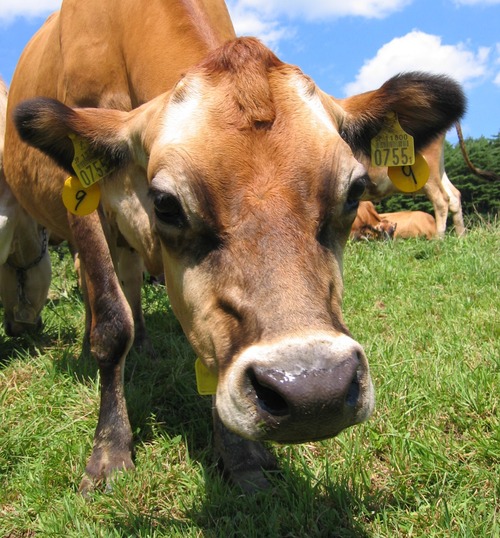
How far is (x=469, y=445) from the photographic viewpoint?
298cm

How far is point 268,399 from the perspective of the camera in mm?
1938

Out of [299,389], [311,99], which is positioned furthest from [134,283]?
[299,389]

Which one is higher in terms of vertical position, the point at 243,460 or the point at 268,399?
the point at 268,399

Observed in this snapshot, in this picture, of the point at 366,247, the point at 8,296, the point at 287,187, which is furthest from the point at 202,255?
the point at 366,247

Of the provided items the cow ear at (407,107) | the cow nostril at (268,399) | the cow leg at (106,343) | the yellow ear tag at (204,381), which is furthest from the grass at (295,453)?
A: the cow ear at (407,107)

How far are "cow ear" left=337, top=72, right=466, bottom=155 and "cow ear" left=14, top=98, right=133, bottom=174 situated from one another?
1.05 metres

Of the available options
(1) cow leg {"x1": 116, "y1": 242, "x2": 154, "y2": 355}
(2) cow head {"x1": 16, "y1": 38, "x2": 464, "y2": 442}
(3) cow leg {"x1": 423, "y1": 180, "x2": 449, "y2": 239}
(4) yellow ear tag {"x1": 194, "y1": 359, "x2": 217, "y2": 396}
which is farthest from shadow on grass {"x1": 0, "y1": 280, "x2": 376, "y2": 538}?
(3) cow leg {"x1": 423, "y1": 180, "x2": 449, "y2": 239}

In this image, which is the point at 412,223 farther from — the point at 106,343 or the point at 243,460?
the point at 243,460

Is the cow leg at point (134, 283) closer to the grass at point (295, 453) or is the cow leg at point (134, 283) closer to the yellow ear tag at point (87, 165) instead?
the grass at point (295, 453)

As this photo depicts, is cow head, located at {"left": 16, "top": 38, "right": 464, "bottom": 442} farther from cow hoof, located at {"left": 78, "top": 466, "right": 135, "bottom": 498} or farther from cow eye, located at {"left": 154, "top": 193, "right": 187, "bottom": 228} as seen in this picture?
cow hoof, located at {"left": 78, "top": 466, "right": 135, "bottom": 498}

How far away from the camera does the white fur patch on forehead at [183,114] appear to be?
96.7 inches

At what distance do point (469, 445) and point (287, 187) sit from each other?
160 centimetres

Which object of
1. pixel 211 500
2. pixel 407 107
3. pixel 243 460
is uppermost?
pixel 407 107

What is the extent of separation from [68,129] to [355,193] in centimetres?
135
